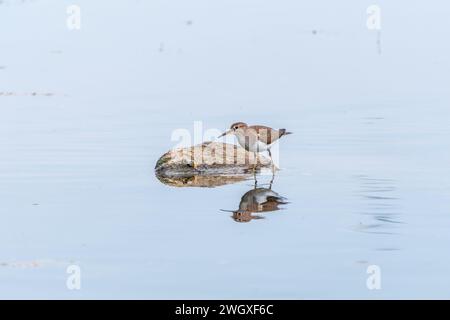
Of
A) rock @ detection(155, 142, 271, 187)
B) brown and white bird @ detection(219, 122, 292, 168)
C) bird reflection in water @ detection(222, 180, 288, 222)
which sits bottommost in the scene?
bird reflection in water @ detection(222, 180, 288, 222)

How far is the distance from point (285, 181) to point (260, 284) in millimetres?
7303

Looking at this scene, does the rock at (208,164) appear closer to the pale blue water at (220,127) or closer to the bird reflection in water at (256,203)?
the pale blue water at (220,127)

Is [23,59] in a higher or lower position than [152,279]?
higher

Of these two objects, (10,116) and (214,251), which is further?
(10,116)

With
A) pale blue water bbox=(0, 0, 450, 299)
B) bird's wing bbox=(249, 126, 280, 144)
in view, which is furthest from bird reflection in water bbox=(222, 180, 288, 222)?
bird's wing bbox=(249, 126, 280, 144)

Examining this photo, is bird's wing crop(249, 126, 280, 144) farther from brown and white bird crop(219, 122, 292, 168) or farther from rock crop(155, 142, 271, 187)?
rock crop(155, 142, 271, 187)

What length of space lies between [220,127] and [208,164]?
13.4ft

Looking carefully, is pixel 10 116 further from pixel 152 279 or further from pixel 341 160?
pixel 152 279

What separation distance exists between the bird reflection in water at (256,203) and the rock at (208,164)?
1.50 metres

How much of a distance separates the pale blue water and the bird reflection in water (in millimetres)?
222

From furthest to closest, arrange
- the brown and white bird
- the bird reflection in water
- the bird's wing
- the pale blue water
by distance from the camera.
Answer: the bird's wing → the brown and white bird → the bird reflection in water → the pale blue water

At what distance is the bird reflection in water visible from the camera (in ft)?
59.6
